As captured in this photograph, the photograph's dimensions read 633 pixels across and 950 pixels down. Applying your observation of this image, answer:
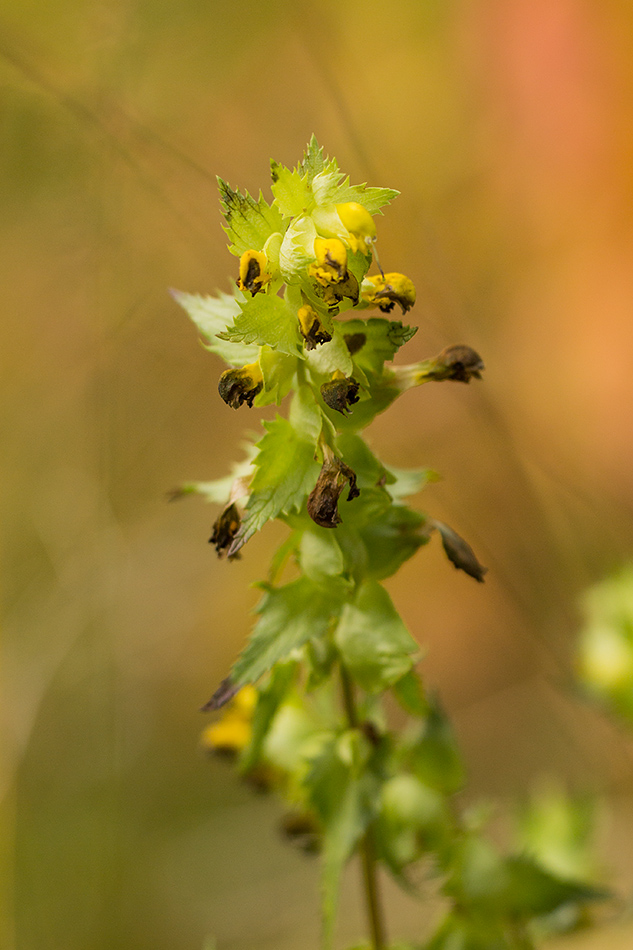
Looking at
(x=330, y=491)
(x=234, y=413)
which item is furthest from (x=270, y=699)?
(x=234, y=413)

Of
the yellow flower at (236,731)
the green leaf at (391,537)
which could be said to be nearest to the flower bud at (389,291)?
the green leaf at (391,537)

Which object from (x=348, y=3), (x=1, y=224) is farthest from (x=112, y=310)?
(x=348, y=3)

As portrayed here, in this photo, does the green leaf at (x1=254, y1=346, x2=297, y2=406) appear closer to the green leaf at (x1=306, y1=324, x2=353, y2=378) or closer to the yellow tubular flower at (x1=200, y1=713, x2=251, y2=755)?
the green leaf at (x1=306, y1=324, x2=353, y2=378)

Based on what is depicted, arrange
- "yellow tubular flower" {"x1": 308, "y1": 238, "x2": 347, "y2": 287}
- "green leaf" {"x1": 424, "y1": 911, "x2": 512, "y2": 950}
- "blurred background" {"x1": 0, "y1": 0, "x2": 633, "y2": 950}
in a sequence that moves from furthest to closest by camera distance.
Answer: "blurred background" {"x1": 0, "y1": 0, "x2": 633, "y2": 950} → "green leaf" {"x1": 424, "y1": 911, "x2": 512, "y2": 950} → "yellow tubular flower" {"x1": 308, "y1": 238, "x2": 347, "y2": 287}

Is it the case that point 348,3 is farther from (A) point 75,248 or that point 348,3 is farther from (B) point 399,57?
(A) point 75,248

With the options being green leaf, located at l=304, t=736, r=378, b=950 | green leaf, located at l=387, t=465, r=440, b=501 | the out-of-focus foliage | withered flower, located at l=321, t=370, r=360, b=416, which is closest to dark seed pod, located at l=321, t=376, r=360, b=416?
withered flower, located at l=321, t=370, r=360, b=416

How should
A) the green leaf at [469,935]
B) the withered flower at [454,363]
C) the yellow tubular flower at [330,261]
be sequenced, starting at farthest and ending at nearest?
the green leaf at [469,935]
the withered flower at [454,363]
the yellow tubular flower at [330,261]

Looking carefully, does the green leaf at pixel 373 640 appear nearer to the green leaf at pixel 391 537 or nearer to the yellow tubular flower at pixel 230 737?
the green leaf at pixel 391 537
